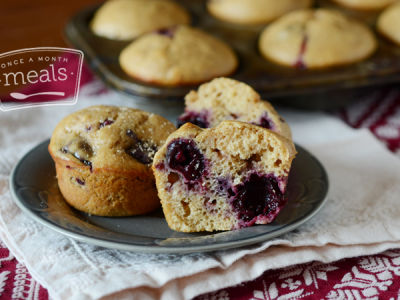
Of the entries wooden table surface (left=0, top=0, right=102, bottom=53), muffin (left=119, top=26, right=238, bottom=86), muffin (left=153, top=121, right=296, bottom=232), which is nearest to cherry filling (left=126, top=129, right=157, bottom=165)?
muffin (left=153, top=121, right=296, bottom=232)

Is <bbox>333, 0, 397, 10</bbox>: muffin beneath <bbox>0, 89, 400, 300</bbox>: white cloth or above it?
beneath

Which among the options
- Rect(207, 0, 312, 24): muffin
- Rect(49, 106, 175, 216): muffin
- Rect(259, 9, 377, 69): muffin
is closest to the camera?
Rect(49, 106, 175, 216): muffin

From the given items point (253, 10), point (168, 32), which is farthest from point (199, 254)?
point (253, 10)

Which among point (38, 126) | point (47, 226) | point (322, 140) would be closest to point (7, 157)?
point (38, 126)

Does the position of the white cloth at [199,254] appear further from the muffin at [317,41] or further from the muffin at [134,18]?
the muffin at [134,18]

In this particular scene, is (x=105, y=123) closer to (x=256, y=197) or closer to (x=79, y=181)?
(x=79, y=181)

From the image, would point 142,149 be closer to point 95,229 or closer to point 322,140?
point 95,229

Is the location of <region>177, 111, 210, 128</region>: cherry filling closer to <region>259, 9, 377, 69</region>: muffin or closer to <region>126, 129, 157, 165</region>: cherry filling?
<region>126, 129, 157, 165</region>: cherry filling
